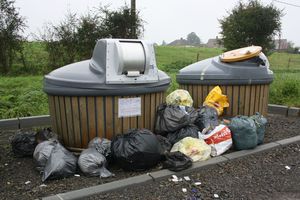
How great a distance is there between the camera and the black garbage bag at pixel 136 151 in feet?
10.4

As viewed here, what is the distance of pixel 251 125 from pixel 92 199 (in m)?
2.12

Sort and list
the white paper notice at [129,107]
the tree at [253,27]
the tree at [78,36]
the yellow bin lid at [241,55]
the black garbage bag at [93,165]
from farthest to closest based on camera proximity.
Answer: the tree at [253,27] < the tree at [78,36] < the yellow bin lid at [241,55] < the white paper notice at [129,107] < the black garbage bag at [93,165]

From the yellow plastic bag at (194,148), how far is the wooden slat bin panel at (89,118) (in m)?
0.50

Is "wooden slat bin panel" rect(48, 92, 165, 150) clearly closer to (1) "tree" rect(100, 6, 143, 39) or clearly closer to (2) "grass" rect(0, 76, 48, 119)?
(2) "grass" rect(0, 76, 48, 119)

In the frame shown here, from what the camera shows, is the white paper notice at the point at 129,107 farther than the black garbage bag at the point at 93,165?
Yes

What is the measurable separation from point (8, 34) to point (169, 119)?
7.40 meters

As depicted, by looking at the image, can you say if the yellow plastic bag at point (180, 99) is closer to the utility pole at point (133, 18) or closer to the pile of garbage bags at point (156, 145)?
the pile of garbage bags at point (156, 145)

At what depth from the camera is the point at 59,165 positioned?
122 inches

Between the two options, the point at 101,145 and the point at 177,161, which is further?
the point at 101,145

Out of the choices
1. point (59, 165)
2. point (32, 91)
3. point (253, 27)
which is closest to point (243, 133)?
point (59, 165)

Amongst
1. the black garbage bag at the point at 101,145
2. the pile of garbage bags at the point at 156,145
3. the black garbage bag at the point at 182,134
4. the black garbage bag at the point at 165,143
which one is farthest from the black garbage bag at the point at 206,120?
the black garbage bag at the point at 101,145

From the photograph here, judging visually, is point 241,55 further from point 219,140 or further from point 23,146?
point 23,146

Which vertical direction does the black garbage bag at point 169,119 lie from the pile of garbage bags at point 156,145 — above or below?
above

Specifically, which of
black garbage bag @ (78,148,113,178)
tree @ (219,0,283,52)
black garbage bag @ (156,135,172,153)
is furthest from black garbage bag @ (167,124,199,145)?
tree @ (219,0,283,52)
